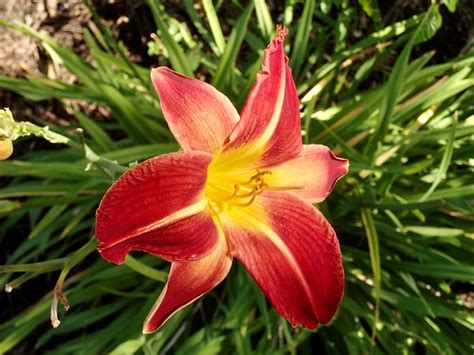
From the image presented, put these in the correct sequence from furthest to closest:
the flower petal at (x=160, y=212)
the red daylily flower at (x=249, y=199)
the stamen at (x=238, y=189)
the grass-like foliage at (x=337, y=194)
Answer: the grass-like foliage at (x=337, y=194)
the stamen at (x=238, y=189)
the red daylily flower at (x=249, y=199)
the flower petal at (x=160, y=212)

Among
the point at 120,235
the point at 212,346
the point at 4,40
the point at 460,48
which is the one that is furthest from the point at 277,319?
the point at 4,40

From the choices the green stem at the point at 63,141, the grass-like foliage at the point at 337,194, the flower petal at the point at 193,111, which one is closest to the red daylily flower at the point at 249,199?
the flower petal at the point at 193,111

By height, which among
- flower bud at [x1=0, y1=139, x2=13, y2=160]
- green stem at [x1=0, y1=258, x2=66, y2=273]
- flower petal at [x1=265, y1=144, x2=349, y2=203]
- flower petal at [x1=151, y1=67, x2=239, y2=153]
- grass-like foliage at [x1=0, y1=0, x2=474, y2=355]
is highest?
flower bud at [x1=0, y1=139, x2=13, y2=160]

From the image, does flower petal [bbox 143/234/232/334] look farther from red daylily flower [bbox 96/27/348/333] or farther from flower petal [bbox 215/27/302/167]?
flower petal [bbox 215/27/302/167]

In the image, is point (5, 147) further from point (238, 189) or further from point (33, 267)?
point (238, 189)

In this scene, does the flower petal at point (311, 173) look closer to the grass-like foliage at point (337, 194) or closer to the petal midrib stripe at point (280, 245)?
the petal midrib stripe at point (280, 245)

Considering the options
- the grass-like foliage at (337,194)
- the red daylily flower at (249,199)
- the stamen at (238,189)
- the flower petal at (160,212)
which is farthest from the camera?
the grass-like foliage at (337,194)

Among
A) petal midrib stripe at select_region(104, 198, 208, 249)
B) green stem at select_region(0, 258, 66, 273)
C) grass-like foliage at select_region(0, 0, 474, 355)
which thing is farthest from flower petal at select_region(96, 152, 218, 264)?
grass-like foliage at select_region(0, 0, 474, 355)

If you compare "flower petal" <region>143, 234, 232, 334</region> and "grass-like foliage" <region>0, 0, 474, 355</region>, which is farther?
"grass-like foliage" <region>0, 0, 474, 355</region>
